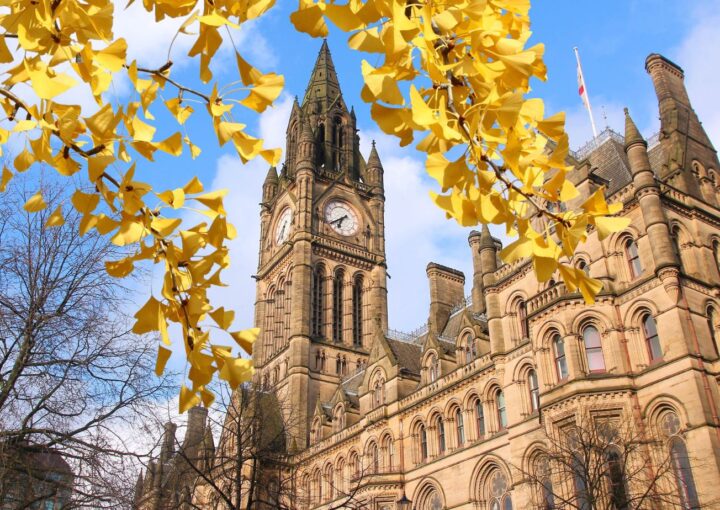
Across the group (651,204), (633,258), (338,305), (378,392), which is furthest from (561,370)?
(338,305)

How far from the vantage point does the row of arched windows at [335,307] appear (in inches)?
2069

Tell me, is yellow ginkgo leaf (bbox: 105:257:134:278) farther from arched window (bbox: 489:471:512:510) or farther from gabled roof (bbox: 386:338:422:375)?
gabled roof (bbox: 386:338:422:375)

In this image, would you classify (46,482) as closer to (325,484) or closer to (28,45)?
(28,45)

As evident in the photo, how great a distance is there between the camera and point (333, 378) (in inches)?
1975

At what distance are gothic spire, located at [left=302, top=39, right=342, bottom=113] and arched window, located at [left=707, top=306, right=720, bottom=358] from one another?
4813cm

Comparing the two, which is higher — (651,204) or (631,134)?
(631,134)

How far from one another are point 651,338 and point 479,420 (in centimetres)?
907

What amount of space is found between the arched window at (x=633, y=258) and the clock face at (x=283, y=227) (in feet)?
122

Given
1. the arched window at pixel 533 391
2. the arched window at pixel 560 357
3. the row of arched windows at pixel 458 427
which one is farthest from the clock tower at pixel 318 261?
the arched window at pixel 560 357

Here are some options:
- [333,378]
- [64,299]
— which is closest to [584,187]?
[64,299]

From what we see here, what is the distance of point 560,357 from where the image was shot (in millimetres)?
23469

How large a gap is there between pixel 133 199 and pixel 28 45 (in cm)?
67

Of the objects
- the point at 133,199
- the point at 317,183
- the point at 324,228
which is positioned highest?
the point at 317,183

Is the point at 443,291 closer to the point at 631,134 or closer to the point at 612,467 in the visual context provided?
the point at 631,134
